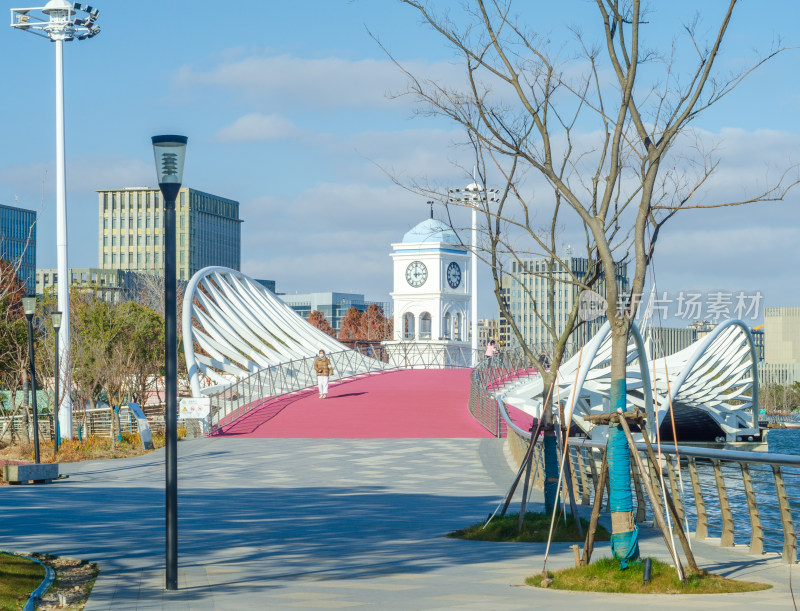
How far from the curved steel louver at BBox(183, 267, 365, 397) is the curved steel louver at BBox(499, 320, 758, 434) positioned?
941 centimetres

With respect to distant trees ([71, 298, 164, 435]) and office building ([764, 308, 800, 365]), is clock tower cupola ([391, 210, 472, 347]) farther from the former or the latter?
office building ([764, 308, 800, 365])

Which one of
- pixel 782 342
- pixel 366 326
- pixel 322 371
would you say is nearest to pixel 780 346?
pixel 782 342

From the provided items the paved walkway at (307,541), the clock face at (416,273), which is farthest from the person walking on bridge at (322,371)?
the clock face at (416,273)

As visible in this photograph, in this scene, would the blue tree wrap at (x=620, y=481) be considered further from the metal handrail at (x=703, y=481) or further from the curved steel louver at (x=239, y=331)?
the curved steel louver at (x=239, y=331)

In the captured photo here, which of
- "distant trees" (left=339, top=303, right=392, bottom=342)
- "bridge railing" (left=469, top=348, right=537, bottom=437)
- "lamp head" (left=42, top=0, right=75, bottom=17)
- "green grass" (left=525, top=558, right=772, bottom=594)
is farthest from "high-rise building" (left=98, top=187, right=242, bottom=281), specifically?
"green grass" (left=525, top=558, right=772, bottom=594)

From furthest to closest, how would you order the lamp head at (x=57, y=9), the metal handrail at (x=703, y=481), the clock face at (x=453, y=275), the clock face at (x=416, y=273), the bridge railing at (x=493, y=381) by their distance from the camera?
1. the clock face at (x=453, y=275)
2. the clock face at (x=416, y=273)
3. the lamp head at (x=57, y=9)
4. the bridge railing at (x=493, y=381)
5. the metal handrail at (x=703, y=481)

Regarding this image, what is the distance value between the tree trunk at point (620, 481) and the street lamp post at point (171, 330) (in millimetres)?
3097

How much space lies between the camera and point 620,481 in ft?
25.1

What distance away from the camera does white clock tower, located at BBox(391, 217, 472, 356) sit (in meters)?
59.4

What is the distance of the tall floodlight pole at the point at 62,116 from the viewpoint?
28.2 m

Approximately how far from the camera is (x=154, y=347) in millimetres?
55406

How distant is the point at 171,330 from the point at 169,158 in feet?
4.49

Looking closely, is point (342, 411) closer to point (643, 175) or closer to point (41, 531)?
point (41, 531)

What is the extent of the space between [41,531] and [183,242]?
150302 millimetres
